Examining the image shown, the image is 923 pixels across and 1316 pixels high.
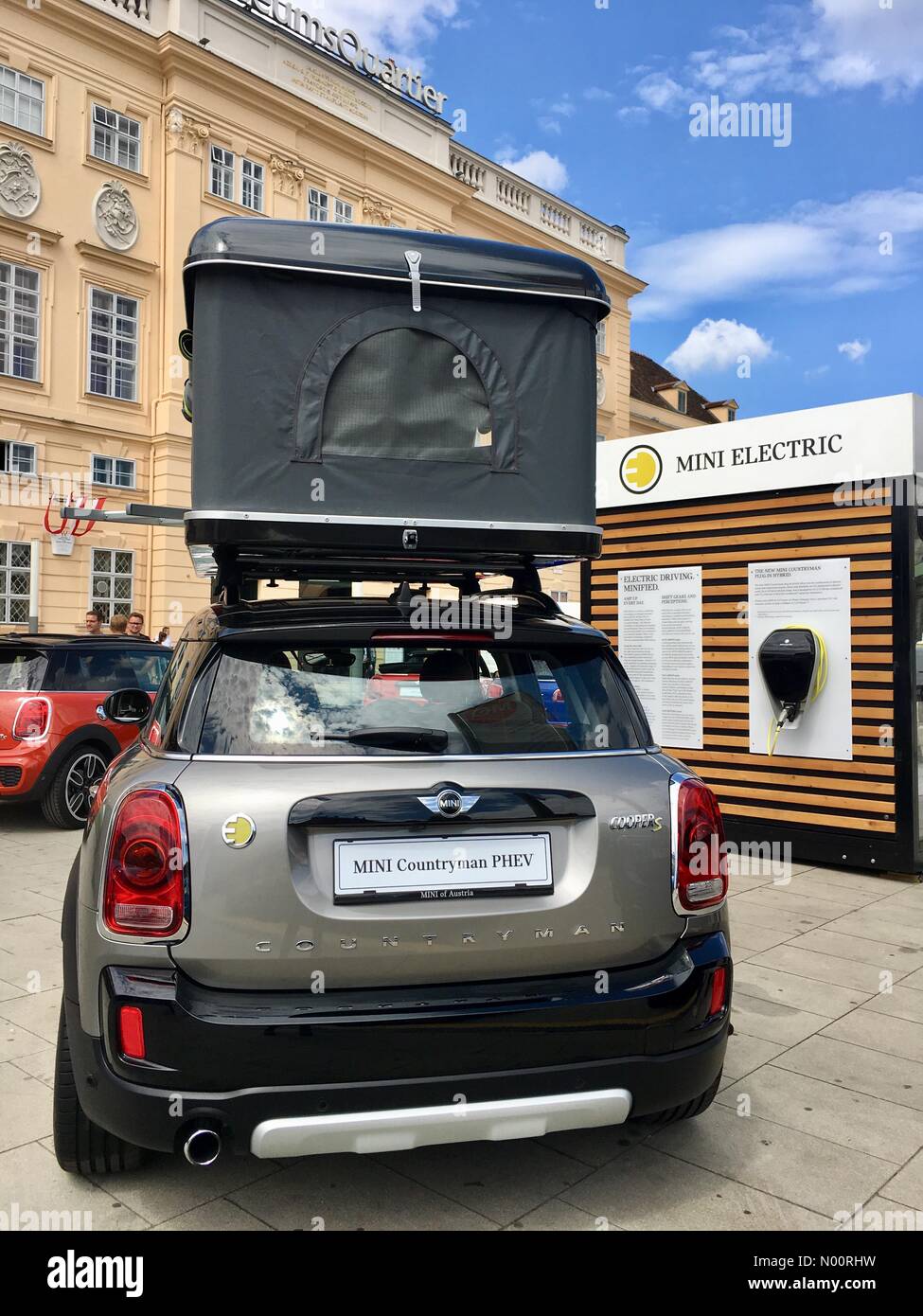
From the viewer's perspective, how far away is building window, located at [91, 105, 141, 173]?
74.2 feet

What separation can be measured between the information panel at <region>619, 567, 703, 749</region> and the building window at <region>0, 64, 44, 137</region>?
18.8m

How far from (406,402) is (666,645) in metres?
5.34

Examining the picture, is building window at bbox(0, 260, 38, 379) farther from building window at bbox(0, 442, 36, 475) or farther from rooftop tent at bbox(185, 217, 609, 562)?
rooftop tent at bbox(185, 217, 609, 562)

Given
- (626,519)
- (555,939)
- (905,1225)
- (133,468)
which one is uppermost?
(133,468)

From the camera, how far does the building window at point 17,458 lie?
20688mm

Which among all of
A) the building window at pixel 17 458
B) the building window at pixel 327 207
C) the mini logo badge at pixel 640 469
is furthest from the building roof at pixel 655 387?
the mini logo badge at pixel 640 469

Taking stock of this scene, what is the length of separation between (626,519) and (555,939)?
6866 millimetres

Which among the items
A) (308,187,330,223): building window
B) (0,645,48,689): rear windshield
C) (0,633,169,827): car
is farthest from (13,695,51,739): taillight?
(308,187,330,223): building window

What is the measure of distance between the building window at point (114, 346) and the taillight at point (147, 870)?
22.0m

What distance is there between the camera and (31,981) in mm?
4820

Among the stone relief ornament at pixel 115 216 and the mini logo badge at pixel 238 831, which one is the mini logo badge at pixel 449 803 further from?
the stone relief ornament at pixel 115 216

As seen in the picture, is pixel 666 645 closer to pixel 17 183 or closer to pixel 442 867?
pixel 442 867
